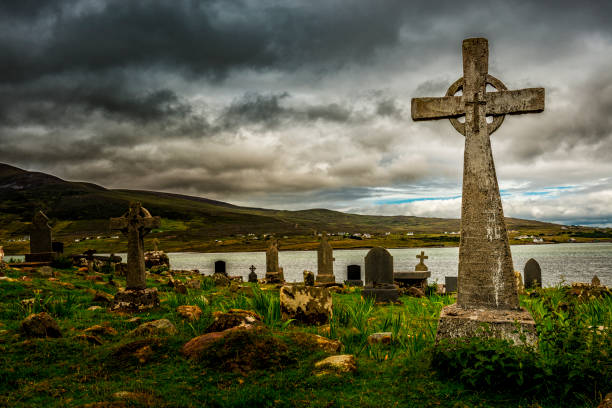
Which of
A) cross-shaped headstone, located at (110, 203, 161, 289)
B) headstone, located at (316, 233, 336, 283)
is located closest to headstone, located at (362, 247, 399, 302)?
headstone, located at (316, 233, 336, 283)

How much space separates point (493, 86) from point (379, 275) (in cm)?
904

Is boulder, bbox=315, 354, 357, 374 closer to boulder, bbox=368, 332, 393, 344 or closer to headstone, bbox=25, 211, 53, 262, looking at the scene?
boulder, bbox=368, 332, 393, 344

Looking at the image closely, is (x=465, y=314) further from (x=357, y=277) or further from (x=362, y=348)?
(x=357, y=277)

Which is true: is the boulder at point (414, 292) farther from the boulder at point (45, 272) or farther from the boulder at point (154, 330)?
the boulder at point (45, 272)

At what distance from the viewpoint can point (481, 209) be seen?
5.67 m

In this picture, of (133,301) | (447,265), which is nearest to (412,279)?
(133,301)

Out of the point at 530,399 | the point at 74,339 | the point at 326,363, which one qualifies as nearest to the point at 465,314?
the point at 530,399

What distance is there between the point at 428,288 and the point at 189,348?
14170 mm

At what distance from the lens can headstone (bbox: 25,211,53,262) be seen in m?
16.5

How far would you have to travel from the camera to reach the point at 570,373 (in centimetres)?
403

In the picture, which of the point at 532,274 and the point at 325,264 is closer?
the point at 532,274

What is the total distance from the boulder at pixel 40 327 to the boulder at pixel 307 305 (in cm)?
415

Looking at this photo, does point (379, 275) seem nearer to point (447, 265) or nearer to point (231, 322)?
point (231, 322)

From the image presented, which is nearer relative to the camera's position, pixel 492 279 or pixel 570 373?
pixel 570 373
